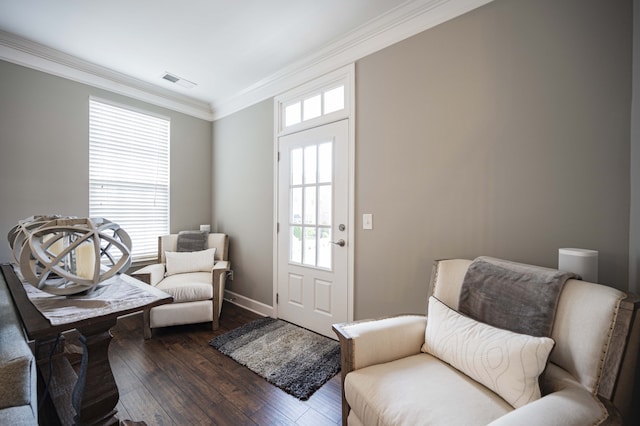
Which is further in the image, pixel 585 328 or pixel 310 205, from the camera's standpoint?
pixel 310 205

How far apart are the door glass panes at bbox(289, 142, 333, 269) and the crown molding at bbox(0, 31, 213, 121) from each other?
74.3 inches

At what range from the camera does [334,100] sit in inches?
92.1

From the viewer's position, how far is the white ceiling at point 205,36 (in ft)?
5.93

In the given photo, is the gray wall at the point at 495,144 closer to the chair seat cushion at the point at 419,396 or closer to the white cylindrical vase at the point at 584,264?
the white cylindrical vase at the point at 584,264

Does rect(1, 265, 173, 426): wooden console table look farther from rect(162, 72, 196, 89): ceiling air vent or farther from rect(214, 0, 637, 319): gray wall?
rect(162, 72, 196, 89): ceiling air vent

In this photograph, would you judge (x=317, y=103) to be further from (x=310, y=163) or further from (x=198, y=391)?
(x=198, y=391)

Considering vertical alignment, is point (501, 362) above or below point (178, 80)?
below

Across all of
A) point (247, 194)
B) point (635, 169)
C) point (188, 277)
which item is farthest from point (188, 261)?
point (635, 169)

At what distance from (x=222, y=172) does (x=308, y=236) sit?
1789 millimetres

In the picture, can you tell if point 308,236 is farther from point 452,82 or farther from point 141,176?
point 141,176

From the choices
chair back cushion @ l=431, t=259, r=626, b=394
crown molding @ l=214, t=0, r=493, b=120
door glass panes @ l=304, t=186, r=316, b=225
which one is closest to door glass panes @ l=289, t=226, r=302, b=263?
door glass panes @ l=304, t=186, r=316, b=225

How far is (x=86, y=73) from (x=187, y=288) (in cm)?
248

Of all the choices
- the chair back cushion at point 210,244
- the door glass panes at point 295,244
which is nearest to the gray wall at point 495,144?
the door glass panes at point 295,244

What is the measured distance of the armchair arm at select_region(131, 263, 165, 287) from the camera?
2330 millimetres
